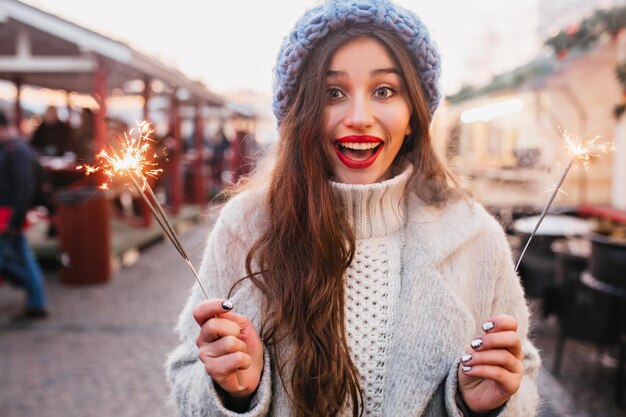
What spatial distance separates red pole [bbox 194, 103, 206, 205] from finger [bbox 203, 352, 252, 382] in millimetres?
13005

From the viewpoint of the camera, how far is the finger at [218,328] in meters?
1.30

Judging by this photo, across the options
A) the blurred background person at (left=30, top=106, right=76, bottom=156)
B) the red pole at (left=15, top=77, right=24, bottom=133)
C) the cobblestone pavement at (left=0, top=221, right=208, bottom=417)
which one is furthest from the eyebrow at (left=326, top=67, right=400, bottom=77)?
the red pole at (left=15, top=77, right=24, bottom=133)

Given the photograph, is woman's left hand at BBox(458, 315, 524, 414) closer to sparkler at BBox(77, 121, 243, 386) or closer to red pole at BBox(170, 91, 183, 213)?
sparkler at BBox(77, 121, 243, 386)

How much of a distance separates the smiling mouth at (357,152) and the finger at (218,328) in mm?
608

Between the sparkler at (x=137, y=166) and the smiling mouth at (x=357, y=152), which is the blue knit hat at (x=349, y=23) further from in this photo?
the sparkler at (x=137, y=166)

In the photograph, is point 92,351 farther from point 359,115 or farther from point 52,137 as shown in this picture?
point 52,137

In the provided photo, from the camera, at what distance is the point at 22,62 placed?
836cm

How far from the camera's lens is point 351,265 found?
172cm

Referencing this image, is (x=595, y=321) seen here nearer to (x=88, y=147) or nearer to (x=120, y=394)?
(x=120, y=394)

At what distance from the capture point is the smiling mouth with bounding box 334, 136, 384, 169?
1624mm

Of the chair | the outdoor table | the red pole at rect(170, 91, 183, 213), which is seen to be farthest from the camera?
the red pole at rect(170, 91, 183, 213)

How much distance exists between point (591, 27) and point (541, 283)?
262cm

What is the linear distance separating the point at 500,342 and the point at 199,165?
14097 mm

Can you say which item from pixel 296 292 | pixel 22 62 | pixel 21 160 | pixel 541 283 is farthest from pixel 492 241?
pixel 22 62
